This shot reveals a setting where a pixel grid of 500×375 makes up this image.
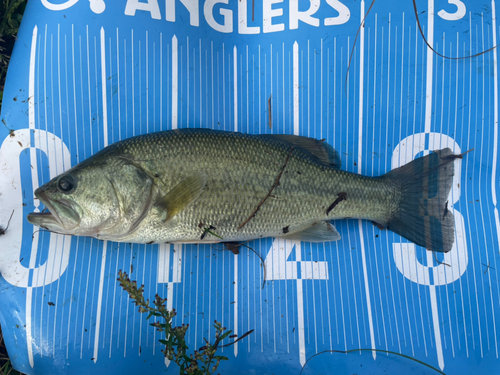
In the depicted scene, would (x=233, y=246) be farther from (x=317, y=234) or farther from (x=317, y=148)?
(x=317, y=148)

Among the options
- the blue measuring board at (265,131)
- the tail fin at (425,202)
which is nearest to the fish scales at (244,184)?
the tail fin at (425,202)

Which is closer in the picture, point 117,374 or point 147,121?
point 117,374

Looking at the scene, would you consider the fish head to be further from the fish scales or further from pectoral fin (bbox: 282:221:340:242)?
pectoral fin (bbox: 282:221:340:242)

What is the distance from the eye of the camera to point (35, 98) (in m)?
2.12

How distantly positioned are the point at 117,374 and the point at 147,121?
68.6 inches

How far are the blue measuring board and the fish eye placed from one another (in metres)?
0.48

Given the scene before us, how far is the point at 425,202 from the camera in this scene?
1990 mm

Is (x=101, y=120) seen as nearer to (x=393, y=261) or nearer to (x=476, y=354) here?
(x=393, y=261)

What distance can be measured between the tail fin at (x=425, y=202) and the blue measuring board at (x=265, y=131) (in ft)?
0.54

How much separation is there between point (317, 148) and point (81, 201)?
58.6 inches

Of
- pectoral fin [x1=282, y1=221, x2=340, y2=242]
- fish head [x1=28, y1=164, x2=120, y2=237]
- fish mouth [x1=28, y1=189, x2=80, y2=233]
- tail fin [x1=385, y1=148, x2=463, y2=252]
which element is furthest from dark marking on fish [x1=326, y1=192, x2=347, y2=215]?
fish mouth [x1=28, y1=189, x2=80, y2=233]

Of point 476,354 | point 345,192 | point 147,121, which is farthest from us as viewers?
point 147,121

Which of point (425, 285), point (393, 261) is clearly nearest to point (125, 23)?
point (393, 261)

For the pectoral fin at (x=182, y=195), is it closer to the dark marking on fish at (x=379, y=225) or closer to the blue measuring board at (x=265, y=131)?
the blue measuring board at (x=265, y=131)
